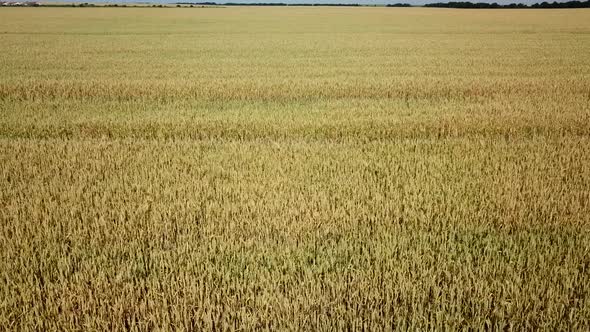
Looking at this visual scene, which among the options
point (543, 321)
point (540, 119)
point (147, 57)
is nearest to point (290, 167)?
point (543, 321)

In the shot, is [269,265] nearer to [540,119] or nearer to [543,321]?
[543,321]

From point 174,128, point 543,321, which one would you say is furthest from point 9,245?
point 174,128

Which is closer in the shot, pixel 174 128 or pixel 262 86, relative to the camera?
pixel 174 128

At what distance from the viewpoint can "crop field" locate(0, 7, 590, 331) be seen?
3.35 meters

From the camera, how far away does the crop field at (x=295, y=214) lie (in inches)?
A: 132

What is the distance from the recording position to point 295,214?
196 inches

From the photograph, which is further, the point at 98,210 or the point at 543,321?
the point at 98,210

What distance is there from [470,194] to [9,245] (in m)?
4.60

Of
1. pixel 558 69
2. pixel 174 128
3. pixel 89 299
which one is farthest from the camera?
pixel 558 69

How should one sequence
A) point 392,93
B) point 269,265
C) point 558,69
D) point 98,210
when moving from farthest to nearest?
1. point 558,69
2. point 392,93
3. point 98,210
4. point 269,265

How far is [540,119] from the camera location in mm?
10180

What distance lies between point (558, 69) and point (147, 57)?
661 inches

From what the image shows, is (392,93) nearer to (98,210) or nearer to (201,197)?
(201,197)

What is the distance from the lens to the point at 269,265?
391 centimetres
